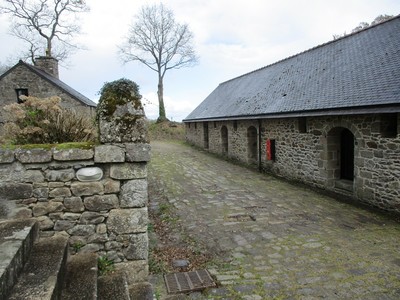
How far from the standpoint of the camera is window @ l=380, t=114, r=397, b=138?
720 cm

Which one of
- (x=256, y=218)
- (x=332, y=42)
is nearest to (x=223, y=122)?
(x=332, y=42)

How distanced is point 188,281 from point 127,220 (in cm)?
148

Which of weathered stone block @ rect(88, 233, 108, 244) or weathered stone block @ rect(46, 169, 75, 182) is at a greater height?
weathered stone block @ rect(46, 169, 75, 182)

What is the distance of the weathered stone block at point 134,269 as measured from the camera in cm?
330

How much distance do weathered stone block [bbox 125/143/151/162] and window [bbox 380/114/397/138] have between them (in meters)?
6.52

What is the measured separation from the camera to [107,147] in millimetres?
3180

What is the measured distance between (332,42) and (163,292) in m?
12.5

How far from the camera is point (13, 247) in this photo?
244 cm

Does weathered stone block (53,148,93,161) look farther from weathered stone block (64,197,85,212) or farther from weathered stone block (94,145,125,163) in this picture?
weathered stone block (64,197,85,212)

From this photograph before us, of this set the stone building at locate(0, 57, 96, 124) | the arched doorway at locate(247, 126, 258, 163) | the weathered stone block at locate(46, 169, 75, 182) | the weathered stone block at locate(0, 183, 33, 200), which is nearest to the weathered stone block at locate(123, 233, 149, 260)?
the weathered stone block at locate(46, 169, 75, 182)

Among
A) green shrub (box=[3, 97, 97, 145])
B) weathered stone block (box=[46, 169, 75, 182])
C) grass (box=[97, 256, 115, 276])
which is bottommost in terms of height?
grass (box=[97, 256, 115, 276])

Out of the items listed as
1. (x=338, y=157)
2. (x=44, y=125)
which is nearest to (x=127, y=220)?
(x=44, y=125)

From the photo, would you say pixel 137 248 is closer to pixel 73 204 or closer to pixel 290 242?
pixel 73 204

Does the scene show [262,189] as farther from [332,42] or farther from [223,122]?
[223,122]
